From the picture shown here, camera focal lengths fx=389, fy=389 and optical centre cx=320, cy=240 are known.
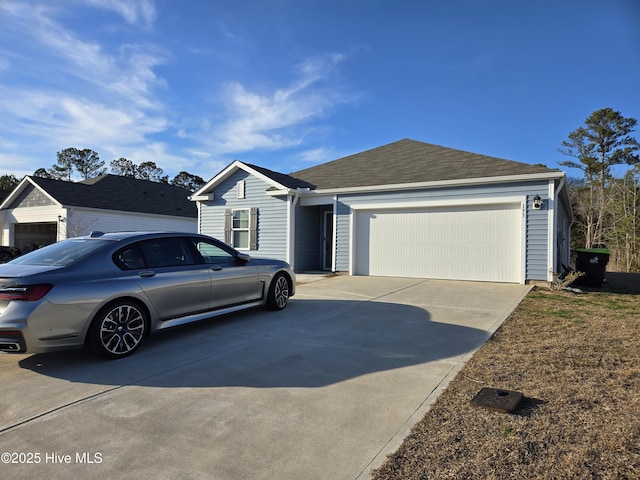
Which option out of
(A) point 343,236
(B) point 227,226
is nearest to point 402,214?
(A) point 343,236

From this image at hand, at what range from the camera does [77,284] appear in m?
3.86

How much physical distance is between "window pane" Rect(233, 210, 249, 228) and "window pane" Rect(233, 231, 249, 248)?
0.88 ft

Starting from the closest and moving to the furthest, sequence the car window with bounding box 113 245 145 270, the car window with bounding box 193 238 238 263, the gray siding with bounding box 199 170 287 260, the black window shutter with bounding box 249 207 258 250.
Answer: the car window with bounding box 113 245 145 270, the car window with bounding box 193 238 238 263, the gray siding with bounding box 199 170 287 260, the black window shutter with bounding box 249 207 258 250

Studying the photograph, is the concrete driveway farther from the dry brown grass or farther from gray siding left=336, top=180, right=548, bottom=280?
gray siding left=336, top=180, right=548, bottom=280

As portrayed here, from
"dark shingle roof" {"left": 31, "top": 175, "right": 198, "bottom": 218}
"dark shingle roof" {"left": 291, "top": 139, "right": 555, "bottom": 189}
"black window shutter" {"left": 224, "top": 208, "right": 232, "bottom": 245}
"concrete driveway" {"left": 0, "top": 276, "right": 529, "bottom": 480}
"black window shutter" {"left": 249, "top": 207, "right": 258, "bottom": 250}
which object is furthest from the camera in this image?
"dark shingle roof" {"left": 31, "top": 175, "right": 198, "bottom": 218}

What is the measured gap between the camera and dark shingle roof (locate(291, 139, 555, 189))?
435 inches

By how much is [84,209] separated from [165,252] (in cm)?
1863

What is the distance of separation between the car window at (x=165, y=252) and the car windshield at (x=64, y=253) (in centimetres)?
46

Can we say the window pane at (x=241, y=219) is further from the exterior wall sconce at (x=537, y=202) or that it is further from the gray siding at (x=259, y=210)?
the exterior wall sconce at (x=537, y=202)

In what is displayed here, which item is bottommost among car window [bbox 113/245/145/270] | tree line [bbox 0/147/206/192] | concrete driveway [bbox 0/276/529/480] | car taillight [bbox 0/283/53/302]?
concrete driveway [bbox 0/276/529/480]

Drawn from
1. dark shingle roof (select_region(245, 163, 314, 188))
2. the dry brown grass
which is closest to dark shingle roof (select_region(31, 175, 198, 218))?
dark shingle roof (select_region(245, 163, 314, 188))

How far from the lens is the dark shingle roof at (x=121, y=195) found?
2081 cm

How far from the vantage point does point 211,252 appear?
5648 mm

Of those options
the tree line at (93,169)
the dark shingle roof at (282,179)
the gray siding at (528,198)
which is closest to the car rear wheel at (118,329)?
the gray siding at (528,198)
